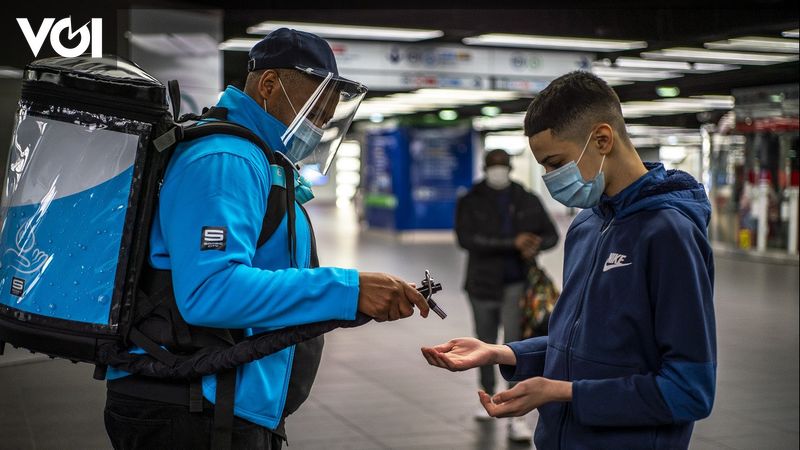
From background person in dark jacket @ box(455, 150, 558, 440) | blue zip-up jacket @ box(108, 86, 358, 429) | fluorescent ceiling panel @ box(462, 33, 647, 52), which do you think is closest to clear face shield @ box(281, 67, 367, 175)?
blue zip-up jacket @ box(108, 86, 358, 429)

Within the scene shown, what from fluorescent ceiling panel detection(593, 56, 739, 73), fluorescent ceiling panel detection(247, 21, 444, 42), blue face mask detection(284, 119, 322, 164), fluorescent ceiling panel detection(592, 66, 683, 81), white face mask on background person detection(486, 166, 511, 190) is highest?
fluorescent ceiling panel detection(247, 21, 444, 42)

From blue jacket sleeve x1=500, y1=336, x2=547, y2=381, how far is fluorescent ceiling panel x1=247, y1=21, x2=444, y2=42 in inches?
398

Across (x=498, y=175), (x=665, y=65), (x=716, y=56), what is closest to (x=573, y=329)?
(x=498, y=175)

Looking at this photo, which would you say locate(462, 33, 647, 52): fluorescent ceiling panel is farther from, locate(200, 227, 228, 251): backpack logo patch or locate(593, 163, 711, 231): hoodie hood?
locate(200, 227, 228, 251): backpack logo patch

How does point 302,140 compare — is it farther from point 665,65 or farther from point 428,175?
point 428,175

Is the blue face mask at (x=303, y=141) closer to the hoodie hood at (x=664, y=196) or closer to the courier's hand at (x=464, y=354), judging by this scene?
the courier's hand at (x=464, y=354)

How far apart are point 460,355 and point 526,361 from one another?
0.25m

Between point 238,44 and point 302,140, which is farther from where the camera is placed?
point 238,44

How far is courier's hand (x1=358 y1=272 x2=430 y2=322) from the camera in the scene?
2.02 meters

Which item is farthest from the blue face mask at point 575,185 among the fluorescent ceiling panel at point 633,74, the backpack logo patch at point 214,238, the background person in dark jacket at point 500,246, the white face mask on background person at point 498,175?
the fluorescent ceiling panel at point 633,74

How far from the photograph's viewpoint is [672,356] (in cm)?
204

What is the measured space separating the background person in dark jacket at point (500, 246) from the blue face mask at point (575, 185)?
4134mm

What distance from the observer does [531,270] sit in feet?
21.1

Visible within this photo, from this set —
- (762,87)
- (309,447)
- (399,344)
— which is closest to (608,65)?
(762,87)
